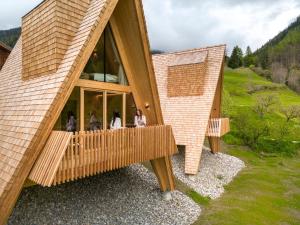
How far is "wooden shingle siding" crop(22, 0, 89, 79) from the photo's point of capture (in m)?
9.99

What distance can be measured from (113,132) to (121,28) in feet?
16.6

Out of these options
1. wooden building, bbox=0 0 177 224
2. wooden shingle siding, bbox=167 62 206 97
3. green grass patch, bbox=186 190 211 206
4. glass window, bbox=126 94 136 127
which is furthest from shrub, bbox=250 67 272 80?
glass window, bbox=126 94 136 127

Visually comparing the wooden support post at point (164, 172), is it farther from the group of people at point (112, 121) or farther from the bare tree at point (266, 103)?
the bare tree at point (266, 103)

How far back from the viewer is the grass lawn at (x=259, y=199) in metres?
14.5

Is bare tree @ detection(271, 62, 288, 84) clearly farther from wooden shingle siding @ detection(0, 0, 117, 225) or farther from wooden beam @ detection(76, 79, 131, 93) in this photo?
wooden shingle siding @ detection(0, 0, 117, 225)

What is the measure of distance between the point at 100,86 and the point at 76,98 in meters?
1.20

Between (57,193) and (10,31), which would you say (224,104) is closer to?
(57,193)

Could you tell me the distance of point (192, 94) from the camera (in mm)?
23328

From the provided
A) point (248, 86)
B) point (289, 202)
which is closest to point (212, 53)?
point (289, 202)

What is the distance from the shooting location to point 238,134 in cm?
3588

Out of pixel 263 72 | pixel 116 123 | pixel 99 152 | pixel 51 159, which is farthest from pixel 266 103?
pixel 263 72

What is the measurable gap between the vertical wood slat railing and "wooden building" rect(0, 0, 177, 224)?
34 mm

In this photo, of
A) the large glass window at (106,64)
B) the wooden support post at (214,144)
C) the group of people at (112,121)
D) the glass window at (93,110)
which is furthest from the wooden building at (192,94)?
the glass window at (93,110)

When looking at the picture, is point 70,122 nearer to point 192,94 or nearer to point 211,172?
point 211,172
